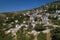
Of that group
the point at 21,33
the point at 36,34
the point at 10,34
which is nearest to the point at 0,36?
the point at 10,34

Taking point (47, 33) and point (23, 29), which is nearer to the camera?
point (47, 33)

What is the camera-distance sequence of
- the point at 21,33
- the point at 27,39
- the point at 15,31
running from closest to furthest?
the point at 27,39 → the point at 21,33 → the point at 15,31

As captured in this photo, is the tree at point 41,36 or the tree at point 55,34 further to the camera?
the tree at point 41,36

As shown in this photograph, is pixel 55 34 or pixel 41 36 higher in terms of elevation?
pixel 55 34

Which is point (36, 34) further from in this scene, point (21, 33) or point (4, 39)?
point (4, 39)

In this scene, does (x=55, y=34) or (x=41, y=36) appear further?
(x=41, y=36)

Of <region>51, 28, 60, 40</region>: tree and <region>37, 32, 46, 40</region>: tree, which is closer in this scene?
<region>51, 28, 60, 40</region>: tree

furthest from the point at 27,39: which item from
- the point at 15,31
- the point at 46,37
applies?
the point at 15,31

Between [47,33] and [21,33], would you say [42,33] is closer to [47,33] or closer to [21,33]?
[47,33]

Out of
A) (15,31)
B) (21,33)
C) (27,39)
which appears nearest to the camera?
(27,39)
